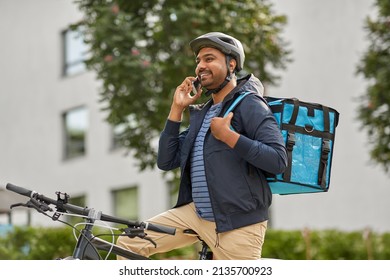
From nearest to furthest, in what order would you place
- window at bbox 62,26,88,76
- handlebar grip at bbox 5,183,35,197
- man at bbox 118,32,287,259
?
handlebar grip at bbox 5,183,35,197 → man at bbox 118,32,287,259 → window at bbox 62,26,88,76

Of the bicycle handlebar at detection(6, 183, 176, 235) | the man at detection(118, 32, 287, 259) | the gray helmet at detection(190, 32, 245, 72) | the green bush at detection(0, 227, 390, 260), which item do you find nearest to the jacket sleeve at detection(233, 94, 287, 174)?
the man at detection(118, 32, 287, 259)

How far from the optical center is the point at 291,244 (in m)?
17.0

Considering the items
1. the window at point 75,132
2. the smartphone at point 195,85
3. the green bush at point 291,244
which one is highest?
the window at point 75,132

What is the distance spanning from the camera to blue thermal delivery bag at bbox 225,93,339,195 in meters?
4.25

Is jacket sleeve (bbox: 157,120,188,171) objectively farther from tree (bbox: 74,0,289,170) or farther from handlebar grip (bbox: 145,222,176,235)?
tree (bbox: 74,0,289,170)

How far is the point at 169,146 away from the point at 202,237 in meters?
0.50

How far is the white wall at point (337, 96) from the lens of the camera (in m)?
20.7

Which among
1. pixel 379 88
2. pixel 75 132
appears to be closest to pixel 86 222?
pixel 379 88

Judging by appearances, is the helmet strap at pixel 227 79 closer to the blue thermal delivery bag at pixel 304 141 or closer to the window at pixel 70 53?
the blue thermal delivery bag at pixel 304 141

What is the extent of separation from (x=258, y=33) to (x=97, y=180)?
16.2 m

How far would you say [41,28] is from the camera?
A: 32750mm

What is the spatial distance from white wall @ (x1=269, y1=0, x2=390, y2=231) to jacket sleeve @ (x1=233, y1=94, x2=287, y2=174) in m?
16.3

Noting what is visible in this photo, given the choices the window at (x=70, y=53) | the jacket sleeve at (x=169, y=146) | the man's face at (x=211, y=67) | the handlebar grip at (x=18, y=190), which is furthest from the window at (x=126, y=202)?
the handlebar grip at (x=18, y=190)

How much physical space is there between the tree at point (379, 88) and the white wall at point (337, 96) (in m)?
6.10
